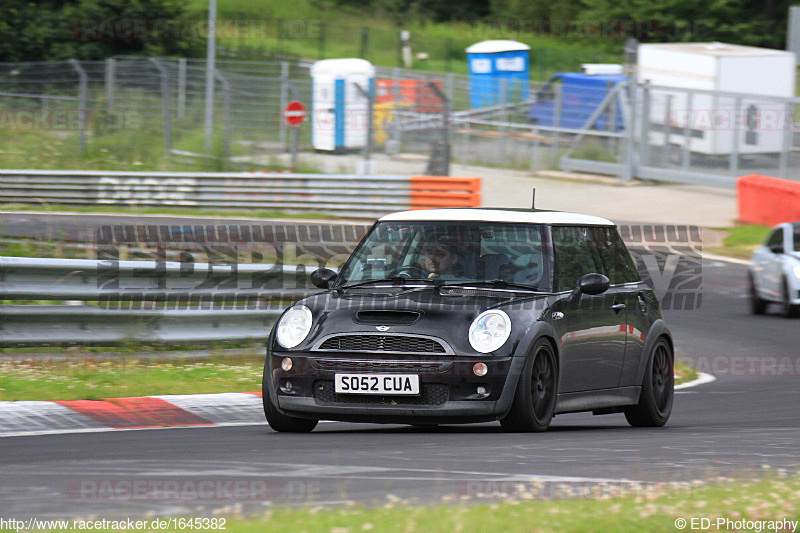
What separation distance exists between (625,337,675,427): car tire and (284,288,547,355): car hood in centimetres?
160

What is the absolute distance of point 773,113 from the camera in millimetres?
27266

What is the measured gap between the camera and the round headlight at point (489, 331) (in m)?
7.75

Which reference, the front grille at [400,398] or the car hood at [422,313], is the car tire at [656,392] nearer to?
the car hood at [422,313]

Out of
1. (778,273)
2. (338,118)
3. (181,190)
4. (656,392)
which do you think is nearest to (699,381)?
(656,392)

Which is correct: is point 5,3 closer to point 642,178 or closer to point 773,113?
point 642,178

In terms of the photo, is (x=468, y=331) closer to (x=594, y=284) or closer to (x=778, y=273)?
(x=594, y=284)

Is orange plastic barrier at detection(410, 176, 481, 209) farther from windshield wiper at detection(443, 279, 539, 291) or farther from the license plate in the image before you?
the license plate

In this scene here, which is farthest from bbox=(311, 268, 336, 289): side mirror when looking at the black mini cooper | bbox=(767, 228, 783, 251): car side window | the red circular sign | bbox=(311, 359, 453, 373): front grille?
the red circular sign

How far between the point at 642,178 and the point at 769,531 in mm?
26540

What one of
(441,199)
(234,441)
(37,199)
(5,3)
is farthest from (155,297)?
(5,3)

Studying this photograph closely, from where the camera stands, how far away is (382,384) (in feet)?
25.6

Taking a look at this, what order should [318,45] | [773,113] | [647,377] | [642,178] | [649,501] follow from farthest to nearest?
[318,45] → [642,178] → [773,113] → [647,377] → [649,501]

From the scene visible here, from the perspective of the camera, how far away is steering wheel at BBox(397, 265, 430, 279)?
28.1ft

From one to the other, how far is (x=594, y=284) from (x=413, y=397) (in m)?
1.48
